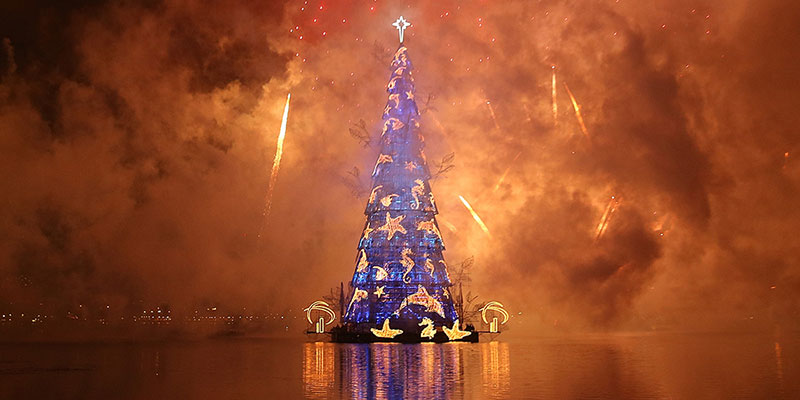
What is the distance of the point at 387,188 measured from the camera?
46.0 metres

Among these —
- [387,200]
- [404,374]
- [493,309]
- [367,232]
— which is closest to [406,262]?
[367,232]

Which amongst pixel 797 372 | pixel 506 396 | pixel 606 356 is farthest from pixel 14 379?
pixel 797 372

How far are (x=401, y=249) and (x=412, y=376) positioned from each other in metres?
22.0

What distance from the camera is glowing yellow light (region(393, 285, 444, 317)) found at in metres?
44.2

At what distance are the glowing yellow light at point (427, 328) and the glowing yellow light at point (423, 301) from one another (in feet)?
2.11

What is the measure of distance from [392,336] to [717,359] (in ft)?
62.0

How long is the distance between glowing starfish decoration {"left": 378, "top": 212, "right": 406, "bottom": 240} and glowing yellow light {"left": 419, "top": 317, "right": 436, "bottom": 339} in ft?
17.4

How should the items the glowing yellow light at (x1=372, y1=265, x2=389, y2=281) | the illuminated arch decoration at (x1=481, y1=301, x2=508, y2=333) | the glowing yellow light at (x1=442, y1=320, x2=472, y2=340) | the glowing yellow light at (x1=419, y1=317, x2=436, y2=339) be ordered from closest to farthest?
the glowing yellow light at (x1=372, y1=265, x2=389, y2=281), the glowing yellow light at (x1=419, y1=317, x2=436, y2=339), the glowing yellow light at (x1=442, y1=320, x2=472, y2=340), the illuminated arch decoration at (x1=481, y1=301, x2=508, y2=333)

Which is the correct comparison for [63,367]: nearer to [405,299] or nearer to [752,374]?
[405,299]

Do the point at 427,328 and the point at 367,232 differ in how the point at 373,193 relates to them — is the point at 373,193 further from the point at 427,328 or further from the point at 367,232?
the point at 427,328

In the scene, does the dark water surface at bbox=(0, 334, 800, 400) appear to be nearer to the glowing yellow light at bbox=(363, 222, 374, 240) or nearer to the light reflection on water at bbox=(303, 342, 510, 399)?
the light reflection on water at bbox=(303, 342, 510, 399)

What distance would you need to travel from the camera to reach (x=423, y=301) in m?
44.3

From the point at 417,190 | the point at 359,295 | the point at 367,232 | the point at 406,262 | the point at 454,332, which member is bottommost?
the point at 454,332

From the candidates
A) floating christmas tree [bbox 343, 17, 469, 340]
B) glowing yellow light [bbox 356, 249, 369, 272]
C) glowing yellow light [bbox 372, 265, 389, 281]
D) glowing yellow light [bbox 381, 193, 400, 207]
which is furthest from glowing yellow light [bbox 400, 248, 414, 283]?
glowing yellow light [bbox 381, 193, 400, 207]
